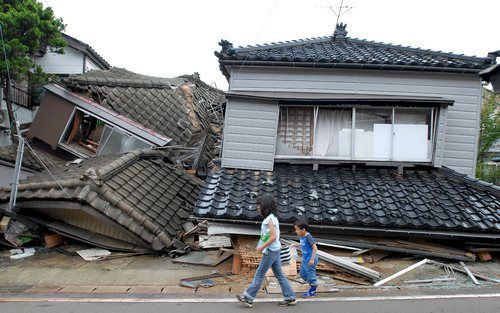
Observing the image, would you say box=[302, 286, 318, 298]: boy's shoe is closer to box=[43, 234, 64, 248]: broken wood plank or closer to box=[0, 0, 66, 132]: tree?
box=[43, 234, 64, 248]: broken wood plank

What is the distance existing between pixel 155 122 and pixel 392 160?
9.46 metres

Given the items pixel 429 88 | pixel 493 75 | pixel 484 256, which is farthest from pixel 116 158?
pixel 493 75

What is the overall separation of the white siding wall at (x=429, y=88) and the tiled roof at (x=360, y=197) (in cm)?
95

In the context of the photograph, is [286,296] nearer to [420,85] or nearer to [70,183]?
[70,183]

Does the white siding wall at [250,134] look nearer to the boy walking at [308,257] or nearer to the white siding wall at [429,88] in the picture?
the white siding wall at [429,88]

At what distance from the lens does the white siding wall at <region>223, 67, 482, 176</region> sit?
9.26m

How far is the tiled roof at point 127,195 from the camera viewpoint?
308 inches

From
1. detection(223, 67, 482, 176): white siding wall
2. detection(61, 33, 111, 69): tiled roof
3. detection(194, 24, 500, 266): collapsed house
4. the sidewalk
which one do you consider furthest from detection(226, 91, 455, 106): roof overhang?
detection(61, 33, 111, 69): tiled roof

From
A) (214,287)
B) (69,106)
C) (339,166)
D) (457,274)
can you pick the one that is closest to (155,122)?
(69,106)

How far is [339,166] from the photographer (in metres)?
9.09

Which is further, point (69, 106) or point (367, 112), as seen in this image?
point (69, 106)

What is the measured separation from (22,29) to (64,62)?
24.2ft

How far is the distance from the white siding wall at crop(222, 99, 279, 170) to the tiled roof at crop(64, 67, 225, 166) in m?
4.34

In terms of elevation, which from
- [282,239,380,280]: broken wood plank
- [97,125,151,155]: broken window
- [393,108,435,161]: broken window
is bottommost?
[282,239,380,280]: broken wood plank
